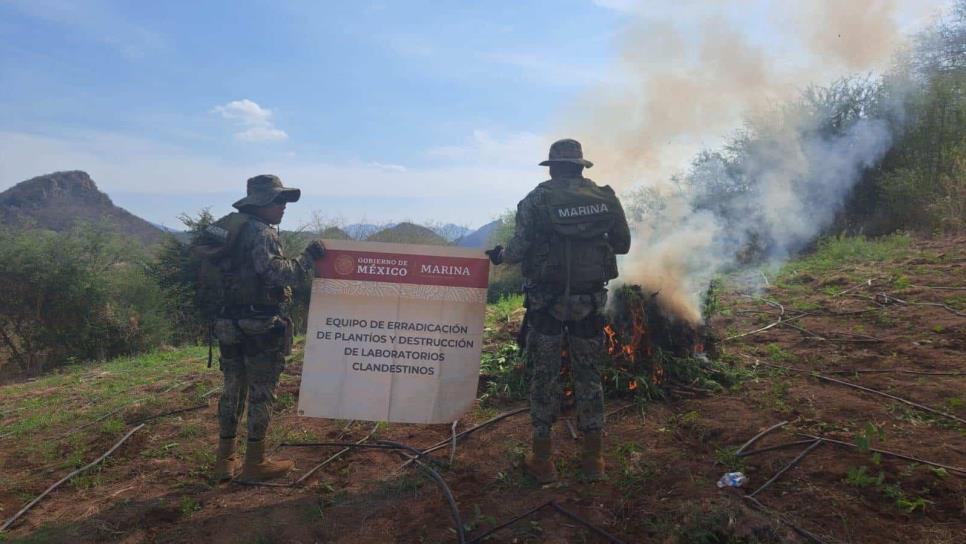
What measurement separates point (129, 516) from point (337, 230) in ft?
63.7

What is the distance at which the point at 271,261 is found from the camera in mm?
4387

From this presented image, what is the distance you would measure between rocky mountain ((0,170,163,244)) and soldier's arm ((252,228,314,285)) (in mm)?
55255

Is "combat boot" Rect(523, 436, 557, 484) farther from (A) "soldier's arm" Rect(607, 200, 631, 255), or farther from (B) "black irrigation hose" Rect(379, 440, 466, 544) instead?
(A) "soldier's arm" Rect(607, 200, 631, 255)

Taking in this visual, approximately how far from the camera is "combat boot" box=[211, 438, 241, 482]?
15.1 ft

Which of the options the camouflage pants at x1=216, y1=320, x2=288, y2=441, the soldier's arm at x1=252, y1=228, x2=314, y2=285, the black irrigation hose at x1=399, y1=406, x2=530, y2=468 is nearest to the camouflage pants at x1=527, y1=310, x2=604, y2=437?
the black irrigation hose at x1=399, y1=406, x2=530, y2=468

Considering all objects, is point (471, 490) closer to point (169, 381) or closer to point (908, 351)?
point (908, 351)

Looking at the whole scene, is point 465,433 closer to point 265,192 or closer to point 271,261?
point 271,261

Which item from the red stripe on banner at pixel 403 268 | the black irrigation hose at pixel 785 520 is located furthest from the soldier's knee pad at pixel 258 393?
the black irrigation hose at pixel 785 520

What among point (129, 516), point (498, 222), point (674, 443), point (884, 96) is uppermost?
point (884, 96)

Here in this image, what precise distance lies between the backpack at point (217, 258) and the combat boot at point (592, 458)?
9.97 ft

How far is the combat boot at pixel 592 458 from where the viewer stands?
4.18 metres

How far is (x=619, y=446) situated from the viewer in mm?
4695

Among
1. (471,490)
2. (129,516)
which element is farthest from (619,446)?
(129,516)

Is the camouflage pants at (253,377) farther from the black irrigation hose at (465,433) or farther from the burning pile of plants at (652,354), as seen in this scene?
the burning pile of plants at (652,354)
